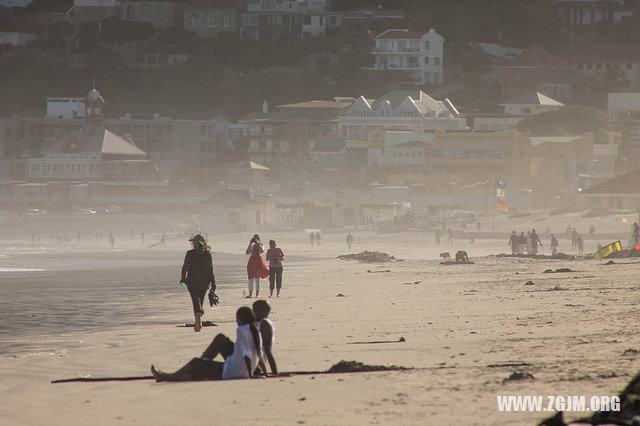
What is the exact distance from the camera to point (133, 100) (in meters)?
140

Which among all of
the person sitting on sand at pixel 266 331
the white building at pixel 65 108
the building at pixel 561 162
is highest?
the white building at pixel 65 108

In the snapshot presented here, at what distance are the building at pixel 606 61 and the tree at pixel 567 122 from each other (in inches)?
631

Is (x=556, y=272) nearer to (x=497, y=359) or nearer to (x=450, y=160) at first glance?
(x=497, y=359)

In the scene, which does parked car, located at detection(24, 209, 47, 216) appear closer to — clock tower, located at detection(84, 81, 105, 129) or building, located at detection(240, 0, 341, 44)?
clock tower, located at detection(84, 81, 105, 129)

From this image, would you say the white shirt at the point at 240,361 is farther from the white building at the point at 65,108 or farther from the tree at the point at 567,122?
the white building at the point at 65,108

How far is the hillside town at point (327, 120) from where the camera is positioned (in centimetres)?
8962

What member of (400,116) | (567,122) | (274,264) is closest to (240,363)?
(274,264)

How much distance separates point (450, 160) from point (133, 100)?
48996 mm

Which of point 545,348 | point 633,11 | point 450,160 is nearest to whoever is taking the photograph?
point 545,348

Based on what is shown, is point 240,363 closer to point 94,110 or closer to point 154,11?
point 94,110

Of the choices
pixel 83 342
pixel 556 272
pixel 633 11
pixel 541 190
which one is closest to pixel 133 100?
pixel 633 11

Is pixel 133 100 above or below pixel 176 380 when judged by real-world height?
above

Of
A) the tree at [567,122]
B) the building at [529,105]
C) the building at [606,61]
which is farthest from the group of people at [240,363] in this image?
the building at [606,61]

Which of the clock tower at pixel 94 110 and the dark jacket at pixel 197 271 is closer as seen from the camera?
the dark jacket at pixel 197 271
